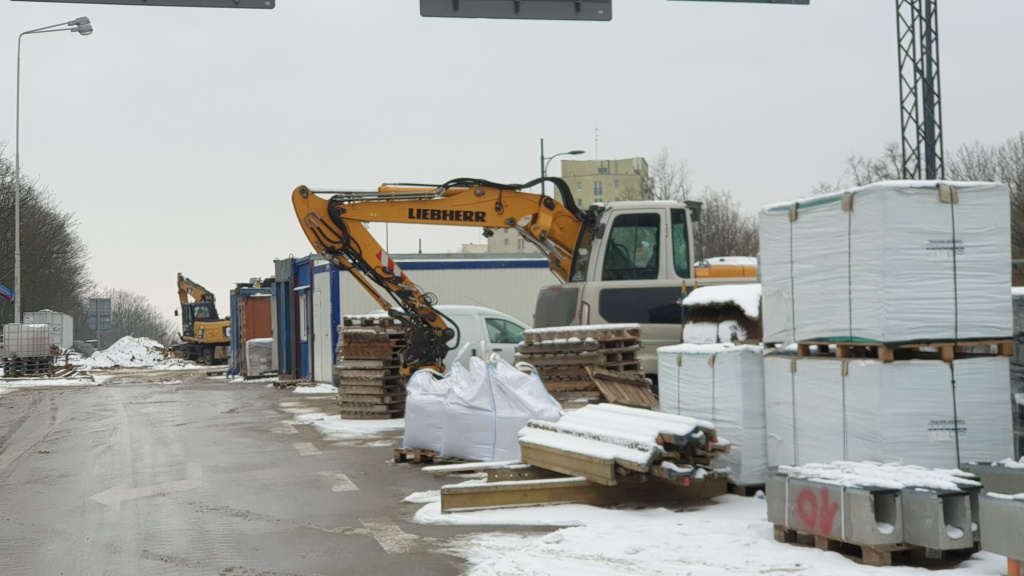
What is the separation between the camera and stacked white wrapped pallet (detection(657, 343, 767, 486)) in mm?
10094

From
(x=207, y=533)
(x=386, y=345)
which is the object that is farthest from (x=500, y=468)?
(x=386, y=345)

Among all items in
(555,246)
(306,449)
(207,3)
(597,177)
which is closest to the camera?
(207,3)

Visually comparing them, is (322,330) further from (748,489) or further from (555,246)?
(748,489)

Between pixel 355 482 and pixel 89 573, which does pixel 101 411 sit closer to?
pixel 355 482

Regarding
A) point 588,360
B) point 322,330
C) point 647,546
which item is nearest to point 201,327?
point 322,330

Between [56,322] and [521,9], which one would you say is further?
[56,322]

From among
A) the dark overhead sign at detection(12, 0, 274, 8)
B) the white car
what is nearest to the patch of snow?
the white car

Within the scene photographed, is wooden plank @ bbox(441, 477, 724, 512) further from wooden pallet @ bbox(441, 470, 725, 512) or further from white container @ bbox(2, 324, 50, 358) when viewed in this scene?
white container @ bbox(2, 324, 50, 358)

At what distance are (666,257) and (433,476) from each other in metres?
5.99

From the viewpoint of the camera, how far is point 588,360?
15.0 meters

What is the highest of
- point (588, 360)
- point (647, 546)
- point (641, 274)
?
point (641, 274)

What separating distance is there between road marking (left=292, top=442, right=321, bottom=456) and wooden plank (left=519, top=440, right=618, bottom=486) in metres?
4.85

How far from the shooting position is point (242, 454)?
15.2m

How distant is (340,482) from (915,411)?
6501 millimetres
